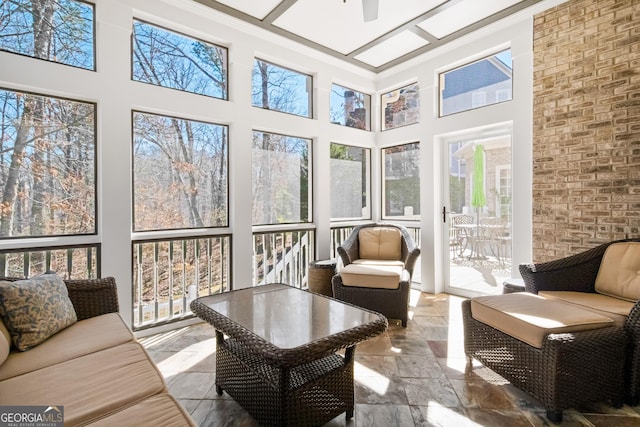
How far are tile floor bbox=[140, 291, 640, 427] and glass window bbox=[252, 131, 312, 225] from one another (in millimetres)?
1628

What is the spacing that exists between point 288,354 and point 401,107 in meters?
4.34

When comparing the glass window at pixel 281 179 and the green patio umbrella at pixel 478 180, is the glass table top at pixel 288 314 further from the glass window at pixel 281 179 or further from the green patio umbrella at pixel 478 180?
the green patio umbrella at pixel 478 180

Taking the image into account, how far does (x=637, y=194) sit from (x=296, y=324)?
10.1 feet

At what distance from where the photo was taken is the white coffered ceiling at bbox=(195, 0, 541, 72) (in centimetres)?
329

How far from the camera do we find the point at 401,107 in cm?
491

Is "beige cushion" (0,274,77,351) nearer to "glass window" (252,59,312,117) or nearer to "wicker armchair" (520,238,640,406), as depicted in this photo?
"glass window" (252,59,312,117)

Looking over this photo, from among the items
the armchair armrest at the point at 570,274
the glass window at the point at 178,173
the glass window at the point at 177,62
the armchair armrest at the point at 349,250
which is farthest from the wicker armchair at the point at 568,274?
the glass window at the point at 177,62

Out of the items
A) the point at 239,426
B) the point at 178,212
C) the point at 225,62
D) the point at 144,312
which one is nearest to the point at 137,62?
the point at 225,62

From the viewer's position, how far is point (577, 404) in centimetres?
181

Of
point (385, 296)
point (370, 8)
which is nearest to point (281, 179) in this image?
point (385, 296)

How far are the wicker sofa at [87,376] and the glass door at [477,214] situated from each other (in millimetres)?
3824

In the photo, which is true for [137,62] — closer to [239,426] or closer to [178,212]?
[178,212]

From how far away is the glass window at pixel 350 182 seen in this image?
4867mm

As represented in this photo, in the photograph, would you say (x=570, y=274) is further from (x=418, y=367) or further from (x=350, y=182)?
(x=350, y=182)
